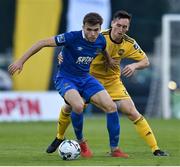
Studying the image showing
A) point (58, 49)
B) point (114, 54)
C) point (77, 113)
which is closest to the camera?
point (77, 113)

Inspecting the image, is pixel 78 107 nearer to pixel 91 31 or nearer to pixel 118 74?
pixel 91 31

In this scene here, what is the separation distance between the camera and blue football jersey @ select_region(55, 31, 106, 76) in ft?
39.1

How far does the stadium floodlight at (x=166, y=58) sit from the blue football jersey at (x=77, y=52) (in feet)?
44.0

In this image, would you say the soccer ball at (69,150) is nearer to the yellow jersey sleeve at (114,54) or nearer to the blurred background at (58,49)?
the yellow jersey sleeve at (114,54)

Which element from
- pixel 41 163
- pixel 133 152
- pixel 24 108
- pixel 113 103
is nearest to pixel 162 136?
pixel 133 152

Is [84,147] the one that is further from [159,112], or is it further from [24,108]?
[159,112]

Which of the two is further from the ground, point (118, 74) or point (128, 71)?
point (128, 71)

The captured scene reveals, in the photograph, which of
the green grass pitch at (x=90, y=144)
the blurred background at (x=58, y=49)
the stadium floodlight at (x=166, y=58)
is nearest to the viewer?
the green grass pitch at (x=90, y=144)

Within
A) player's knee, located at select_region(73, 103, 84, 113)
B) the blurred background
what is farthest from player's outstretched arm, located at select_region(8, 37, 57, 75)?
the blurred background

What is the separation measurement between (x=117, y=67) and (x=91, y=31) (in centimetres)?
121

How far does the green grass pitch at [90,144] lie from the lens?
11.3 m

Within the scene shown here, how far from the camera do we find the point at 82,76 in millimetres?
12102

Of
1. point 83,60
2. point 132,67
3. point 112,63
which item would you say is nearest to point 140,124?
point 132,67

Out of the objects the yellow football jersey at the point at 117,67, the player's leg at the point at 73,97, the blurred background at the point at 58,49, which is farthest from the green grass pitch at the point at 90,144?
the blurred background at the point at 58,49
